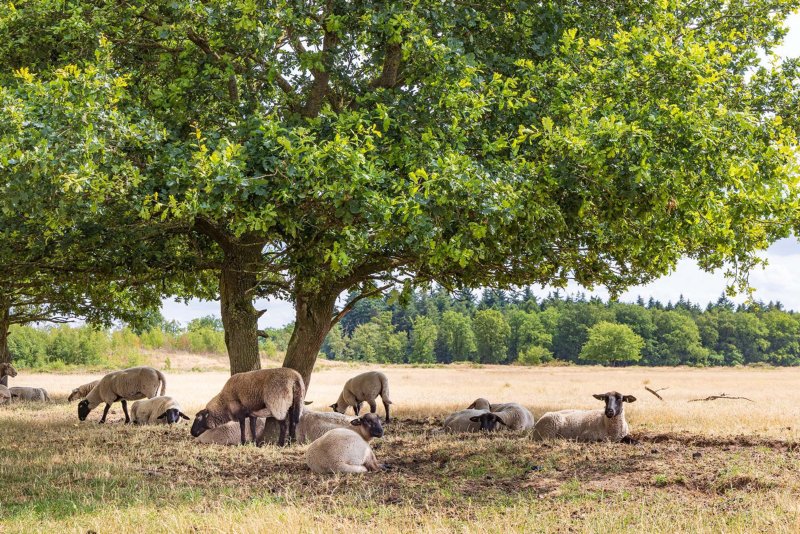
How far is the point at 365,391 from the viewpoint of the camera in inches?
857

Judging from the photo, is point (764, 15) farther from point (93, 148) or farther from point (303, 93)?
point (93, 148)

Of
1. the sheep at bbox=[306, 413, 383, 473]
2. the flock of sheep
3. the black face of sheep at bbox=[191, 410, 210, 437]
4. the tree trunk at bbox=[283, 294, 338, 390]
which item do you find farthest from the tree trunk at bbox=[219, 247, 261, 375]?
the sheep at bbox=[306, 413, 383, 473]

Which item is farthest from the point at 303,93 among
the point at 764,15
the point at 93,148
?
the point at 764,15

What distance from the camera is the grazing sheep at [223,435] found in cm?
1598

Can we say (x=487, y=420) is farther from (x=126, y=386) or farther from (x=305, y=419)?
(x=126, y=386)

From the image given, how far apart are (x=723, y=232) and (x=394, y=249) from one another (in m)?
7.02

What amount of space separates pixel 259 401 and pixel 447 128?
22.4ft

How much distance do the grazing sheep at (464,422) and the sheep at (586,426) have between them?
1.75m

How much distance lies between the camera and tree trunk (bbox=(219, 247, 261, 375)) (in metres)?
18.7

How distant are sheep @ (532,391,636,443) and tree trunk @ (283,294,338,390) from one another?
21.8 feet

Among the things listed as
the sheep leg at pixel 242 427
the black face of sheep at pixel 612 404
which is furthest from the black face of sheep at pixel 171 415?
the black face of sheep at pixel 612 404

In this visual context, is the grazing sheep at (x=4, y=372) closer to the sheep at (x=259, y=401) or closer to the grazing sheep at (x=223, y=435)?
the grazing sheep at (x=223, y=435)

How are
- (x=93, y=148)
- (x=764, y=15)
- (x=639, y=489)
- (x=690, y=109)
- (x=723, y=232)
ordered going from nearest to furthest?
(x=639, y=489), (x=93, y=148), (x=690, y=109), (x=723, y=232), (x=764, y=15)

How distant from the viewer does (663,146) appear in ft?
40.8
